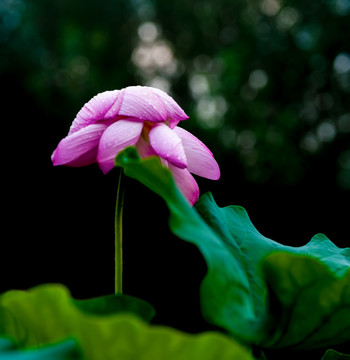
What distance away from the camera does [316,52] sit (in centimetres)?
767

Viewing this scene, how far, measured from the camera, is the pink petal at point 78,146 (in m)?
0.63

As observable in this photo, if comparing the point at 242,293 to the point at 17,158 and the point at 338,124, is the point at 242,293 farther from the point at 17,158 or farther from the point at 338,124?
the point at 338,124

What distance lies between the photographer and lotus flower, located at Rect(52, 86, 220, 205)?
61cm

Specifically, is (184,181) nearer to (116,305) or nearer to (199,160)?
(199,160)

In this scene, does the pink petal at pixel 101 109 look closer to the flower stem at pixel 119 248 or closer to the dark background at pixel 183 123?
the flower stem at pixel 119 248

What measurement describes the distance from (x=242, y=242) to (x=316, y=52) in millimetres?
7407

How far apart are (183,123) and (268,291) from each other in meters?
4.69

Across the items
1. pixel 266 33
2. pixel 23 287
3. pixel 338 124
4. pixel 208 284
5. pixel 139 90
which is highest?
pixel 266 33

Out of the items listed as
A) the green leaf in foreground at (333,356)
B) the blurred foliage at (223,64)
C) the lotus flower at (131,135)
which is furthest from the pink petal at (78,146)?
the blurred foliage at (223,64)

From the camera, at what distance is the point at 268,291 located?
54cm

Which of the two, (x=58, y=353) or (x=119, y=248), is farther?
(x=119, y=248)

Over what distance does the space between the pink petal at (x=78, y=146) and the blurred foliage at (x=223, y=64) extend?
4155 mm

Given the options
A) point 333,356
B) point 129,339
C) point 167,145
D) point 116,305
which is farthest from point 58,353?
point 333,356

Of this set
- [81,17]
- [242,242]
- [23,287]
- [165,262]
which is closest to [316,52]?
[81,17]
